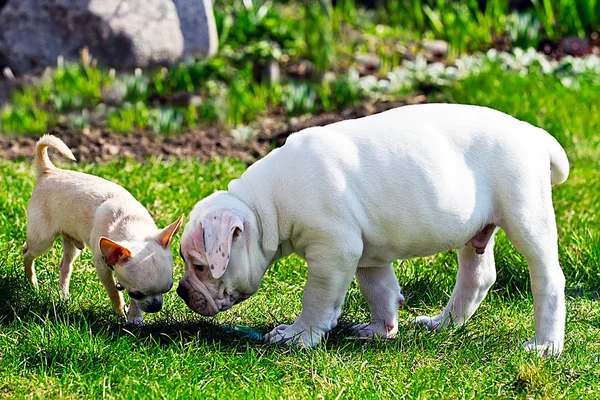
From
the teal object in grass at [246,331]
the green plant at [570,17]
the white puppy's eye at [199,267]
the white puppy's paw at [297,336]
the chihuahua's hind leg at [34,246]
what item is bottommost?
the green plant at [570,17]

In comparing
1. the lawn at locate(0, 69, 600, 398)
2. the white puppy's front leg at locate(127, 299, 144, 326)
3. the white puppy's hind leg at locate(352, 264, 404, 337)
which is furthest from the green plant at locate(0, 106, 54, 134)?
the white puppy's hind leg at locate(352, 264, 404, 337)

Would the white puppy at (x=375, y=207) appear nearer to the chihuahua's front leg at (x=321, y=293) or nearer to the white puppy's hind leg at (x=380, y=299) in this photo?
the chihuahua's front leg at (x=321, y=293)

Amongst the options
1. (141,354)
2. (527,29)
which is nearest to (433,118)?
(141,354)

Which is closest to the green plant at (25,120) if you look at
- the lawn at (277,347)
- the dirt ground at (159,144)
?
the dirt ground at (159,144)

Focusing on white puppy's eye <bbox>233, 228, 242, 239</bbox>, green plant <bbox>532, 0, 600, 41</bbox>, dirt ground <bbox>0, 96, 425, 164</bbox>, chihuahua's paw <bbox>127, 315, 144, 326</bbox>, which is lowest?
green plant <bbox>532, 0, 600, 41</bbox>

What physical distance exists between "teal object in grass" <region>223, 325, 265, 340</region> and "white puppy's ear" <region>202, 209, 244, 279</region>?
0.54m

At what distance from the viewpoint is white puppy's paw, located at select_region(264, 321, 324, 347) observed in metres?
4.37

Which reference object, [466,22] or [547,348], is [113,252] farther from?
[466,22]

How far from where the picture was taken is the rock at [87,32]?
29.8 feet

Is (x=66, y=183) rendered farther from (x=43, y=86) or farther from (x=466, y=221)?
(x=43, y=86)

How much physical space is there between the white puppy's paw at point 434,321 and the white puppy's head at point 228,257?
96cm

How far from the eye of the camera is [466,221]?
436 centimetres

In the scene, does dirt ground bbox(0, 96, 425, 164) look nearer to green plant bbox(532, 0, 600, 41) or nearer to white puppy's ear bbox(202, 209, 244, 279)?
white puppy's ear bbox(202, 209, 244, 279)

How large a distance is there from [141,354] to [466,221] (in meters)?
1.58
